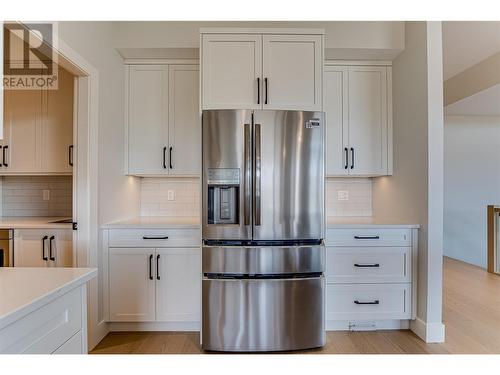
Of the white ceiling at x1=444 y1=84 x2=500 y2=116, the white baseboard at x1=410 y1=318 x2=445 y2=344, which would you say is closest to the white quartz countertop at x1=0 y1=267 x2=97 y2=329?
the white baseboard at x1=410 y1=318 x2=445 y2=344

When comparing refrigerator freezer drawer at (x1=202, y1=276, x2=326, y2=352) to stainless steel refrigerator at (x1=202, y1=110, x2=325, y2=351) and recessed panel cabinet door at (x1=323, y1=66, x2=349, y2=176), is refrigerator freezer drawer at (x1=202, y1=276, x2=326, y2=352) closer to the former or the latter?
stainless steel refrigerator at (x1=202, y1=110, x2=325, y2=351)

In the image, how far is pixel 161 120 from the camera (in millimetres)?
3006

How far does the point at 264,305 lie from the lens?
2283 mm

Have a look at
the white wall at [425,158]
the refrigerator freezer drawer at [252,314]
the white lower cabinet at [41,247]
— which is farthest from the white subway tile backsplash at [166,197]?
the white wall at [425,158]

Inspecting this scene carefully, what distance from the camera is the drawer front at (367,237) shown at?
2.65 meters

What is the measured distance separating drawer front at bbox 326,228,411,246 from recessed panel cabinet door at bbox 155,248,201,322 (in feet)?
3.68

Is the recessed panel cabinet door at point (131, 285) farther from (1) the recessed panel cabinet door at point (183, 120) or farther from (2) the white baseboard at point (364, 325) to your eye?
(2) the white baseboard at point (364, 325)

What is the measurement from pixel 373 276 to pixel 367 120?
1.41 meters

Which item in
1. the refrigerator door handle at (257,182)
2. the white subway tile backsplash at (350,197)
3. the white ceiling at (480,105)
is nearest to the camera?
the refrigerator door handle at (257,182)

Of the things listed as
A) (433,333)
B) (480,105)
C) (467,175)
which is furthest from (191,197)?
(467,175)

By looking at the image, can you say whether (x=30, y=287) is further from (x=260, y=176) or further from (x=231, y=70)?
(x=231, y=70)

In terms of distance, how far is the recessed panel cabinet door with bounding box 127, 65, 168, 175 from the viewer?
2986 millimetres

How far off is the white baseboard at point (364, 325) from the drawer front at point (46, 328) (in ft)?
6.94
